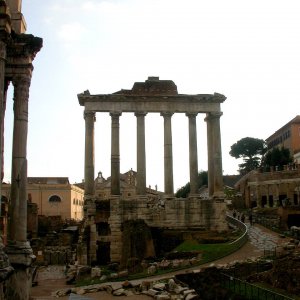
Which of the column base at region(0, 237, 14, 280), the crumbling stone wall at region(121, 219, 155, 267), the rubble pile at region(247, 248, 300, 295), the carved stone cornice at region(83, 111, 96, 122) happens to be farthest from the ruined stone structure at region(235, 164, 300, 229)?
the column base at region(0, 237, 14, 280)

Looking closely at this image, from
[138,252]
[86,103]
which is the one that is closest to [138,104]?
[86,103]

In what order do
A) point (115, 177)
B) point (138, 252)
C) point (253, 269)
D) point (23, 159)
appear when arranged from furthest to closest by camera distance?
point (115, 177)
point (138, 252)
point (253, 269)
point (23, 159)

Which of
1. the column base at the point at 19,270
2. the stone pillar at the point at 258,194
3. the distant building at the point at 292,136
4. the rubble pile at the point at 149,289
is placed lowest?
the rubble pile at the point at 149,289

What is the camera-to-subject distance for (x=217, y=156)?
107 ft

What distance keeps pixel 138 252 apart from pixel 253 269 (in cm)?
857

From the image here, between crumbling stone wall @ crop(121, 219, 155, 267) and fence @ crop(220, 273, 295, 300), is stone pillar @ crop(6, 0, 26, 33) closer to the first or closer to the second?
fence @ crop(220, 273, 295, 300)

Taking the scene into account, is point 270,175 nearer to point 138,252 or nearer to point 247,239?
point 247,239

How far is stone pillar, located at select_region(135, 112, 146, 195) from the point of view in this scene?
31631 mm

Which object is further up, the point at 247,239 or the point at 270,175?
the point at 270,175

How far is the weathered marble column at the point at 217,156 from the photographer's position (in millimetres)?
32438

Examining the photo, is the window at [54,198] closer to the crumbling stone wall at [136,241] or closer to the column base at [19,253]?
the crumbling stone wall at [136,241]

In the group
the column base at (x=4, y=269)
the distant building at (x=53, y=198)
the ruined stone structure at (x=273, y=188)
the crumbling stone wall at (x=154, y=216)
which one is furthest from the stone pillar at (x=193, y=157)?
the distant building at (x=53, y=198)

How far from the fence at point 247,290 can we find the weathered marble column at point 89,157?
13.2m

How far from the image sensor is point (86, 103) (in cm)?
3198
